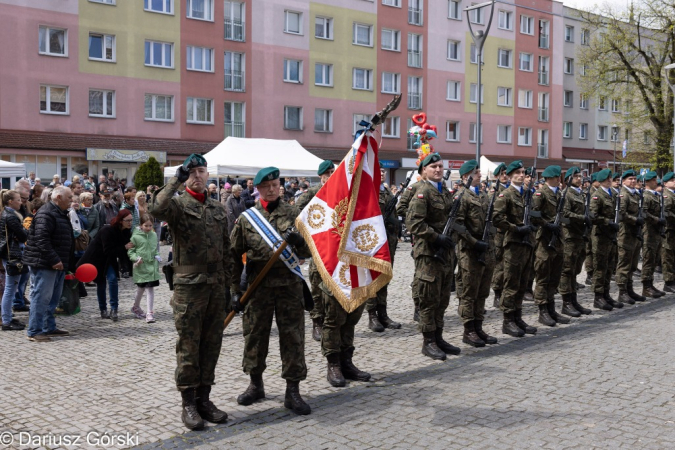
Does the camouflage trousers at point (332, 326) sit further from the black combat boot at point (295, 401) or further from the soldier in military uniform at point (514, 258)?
the soldier in military uniform at point (514, 258)

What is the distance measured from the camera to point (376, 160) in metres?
7.16

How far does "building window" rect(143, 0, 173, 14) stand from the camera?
1305 inches

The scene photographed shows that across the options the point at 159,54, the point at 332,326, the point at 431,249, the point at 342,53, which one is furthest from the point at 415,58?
the point at 332,326

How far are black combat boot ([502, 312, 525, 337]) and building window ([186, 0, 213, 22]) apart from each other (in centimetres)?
2946

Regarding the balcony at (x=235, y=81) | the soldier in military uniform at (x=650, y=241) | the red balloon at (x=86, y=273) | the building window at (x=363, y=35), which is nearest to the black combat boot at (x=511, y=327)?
the soldier in military uniform at (x=650, y=241)

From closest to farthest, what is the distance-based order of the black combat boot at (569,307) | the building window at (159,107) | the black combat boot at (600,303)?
the black combat boot at (569,307) → the black combat boot at (600,303) → the building window at (159,107)

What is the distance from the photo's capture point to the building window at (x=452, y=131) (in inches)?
1801

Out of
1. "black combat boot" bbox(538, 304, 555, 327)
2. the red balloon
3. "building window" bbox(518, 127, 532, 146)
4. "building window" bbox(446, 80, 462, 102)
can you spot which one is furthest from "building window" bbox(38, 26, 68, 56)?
"building window" bbox(518, 127, 532, 146)

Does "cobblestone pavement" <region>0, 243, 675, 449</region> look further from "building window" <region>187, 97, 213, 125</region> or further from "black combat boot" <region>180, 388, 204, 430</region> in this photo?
"building window" <region>187, 97, 213, 125</region>

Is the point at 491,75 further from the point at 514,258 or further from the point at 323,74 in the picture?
the point at 514,258

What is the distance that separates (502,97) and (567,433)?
45.3m

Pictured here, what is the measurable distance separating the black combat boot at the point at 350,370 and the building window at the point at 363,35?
35254 mm

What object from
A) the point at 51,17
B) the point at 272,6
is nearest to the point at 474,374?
the point at 51,17

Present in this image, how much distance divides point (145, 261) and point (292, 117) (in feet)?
94.7
